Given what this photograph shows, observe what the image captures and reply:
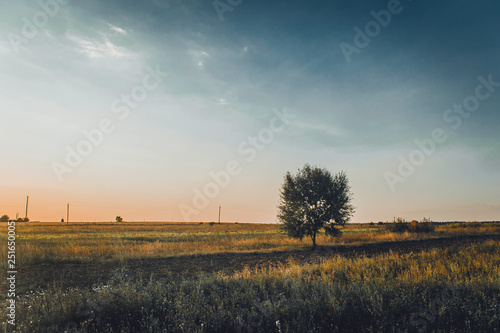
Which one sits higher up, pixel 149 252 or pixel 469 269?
pixel 469 269

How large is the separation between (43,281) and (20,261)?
183 inches

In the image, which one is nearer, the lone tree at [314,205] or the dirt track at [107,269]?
the dirt track at [107,269]

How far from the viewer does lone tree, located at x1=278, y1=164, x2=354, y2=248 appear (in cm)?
2558

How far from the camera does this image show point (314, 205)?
25.9 meters

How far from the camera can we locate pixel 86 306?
22.1 feet

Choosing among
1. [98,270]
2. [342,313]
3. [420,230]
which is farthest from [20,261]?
[420,230]

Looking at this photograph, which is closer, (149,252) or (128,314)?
(128,314)

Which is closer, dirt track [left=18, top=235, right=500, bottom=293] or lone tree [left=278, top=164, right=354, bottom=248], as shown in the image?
dirt track [left=18, top=235, right=500, bottom=293]

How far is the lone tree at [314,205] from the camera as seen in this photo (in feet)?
83.9

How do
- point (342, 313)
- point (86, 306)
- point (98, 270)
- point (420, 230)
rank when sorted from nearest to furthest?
point (342, 313)
point (86, 306)
point (98, 270)
point (420, 230)

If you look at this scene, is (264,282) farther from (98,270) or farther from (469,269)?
(98,270)

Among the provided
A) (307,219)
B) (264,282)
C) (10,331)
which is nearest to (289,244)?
(307,219)

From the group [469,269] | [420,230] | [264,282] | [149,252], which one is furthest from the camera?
[420,230]

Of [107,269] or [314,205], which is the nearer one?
[107,269]
